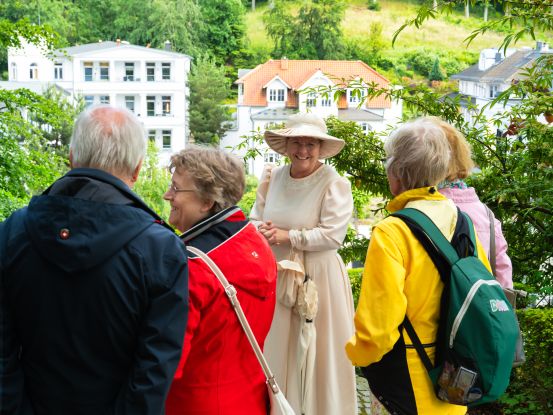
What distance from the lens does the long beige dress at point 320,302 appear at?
9.23ft

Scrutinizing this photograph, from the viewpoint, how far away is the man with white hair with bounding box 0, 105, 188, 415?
146cm

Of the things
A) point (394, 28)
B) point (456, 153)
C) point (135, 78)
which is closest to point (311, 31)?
point (394, 28)

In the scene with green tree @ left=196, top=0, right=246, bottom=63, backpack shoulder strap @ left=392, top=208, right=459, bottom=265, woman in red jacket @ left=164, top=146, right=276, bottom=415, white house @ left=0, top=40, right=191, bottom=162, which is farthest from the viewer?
green tree @ left=196, top=0, right=246, bottom=63

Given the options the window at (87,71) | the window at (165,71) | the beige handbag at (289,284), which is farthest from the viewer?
the window at (165,71)

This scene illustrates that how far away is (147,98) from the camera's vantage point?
52312 mm

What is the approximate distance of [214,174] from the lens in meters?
1.89

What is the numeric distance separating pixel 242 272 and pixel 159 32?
5945 centimetres

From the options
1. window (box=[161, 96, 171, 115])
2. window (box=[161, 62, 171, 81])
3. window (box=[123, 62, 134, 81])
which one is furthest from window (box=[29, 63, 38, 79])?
window (box=[161, 96, 171, 115])

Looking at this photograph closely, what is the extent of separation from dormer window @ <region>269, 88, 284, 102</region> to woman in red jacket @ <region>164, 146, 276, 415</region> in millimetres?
46913

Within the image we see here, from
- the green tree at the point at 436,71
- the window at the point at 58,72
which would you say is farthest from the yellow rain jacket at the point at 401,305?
the green tree at the point at 436,71

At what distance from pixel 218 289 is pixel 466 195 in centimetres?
98

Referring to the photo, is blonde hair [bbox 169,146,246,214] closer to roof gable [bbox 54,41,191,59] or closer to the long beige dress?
the long beige dress

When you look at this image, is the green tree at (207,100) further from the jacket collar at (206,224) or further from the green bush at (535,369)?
the jacket collar at (206,224)

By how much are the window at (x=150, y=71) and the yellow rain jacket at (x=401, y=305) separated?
5049cm
